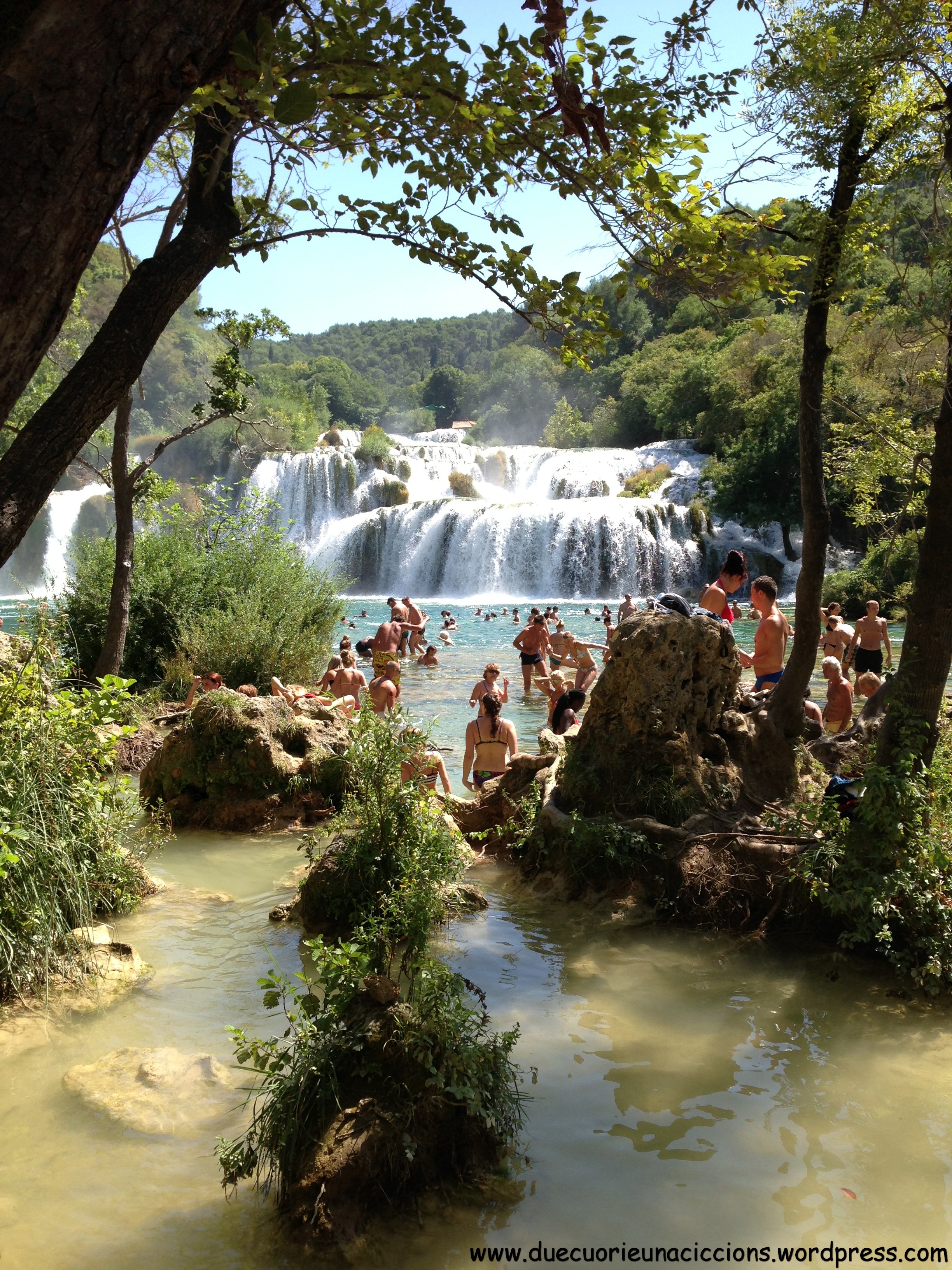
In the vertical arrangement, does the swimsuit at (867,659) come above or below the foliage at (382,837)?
above

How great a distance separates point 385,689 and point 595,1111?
18.5 ft

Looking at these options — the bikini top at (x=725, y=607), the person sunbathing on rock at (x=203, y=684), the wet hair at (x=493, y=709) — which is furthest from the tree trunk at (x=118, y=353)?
the person sunbathing on rock at (x=203, y=684)

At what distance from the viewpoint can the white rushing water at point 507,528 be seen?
105ft

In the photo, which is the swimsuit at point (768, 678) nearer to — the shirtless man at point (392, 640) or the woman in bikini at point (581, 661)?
the woman in bikini at point (581, 661)

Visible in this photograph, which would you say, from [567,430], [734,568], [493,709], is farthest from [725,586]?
[567,430]

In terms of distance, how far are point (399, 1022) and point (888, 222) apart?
6.99m

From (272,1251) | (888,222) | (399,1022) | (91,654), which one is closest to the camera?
(272,1251)

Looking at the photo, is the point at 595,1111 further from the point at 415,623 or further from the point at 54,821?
the point at 415,623

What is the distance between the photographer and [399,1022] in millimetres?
3438

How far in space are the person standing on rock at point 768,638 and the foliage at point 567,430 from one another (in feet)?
171

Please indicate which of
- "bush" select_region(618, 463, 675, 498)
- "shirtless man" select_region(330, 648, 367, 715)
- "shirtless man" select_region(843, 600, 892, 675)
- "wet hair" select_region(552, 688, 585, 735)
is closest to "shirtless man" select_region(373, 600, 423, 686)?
"shirtless man" select_region(330, 648, 367, 715)

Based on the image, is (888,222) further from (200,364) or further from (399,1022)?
(200,364)

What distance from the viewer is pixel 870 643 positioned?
43.4 ft

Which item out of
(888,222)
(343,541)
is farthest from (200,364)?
(888,222)
